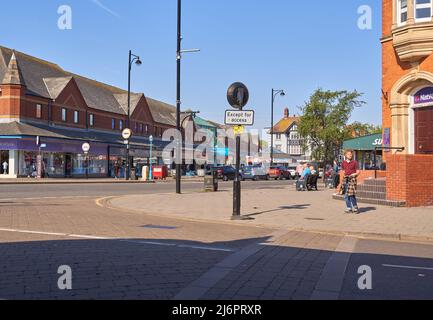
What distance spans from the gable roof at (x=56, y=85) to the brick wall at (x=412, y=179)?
3719 cm

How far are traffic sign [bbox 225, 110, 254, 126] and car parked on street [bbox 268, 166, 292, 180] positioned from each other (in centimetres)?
4083

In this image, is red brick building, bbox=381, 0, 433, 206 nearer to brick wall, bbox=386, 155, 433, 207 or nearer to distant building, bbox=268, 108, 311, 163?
brick wall, bbox=386, 155, 433, 207

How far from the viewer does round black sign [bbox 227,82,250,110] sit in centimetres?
1282

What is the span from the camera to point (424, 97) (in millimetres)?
19266

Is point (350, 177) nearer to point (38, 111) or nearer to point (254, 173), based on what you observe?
point (254, 173)

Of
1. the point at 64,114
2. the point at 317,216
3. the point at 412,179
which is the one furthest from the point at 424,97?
the point at 64,114

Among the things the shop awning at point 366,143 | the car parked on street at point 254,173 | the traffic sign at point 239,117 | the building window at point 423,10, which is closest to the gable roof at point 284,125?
the car parked on street at point 254,173

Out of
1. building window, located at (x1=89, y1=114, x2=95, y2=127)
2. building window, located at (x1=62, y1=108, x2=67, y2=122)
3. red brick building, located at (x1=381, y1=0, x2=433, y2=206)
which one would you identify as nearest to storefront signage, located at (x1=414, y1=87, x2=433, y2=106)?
red brick building, located at (x1=381, y1=0, x2=433, y2=206)

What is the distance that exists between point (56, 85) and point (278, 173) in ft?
85.0

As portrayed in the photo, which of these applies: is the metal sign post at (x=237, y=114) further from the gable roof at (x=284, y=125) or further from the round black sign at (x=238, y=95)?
the gable roof at (x=284, y=125)

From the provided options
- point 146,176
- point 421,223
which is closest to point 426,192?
point 421,223
